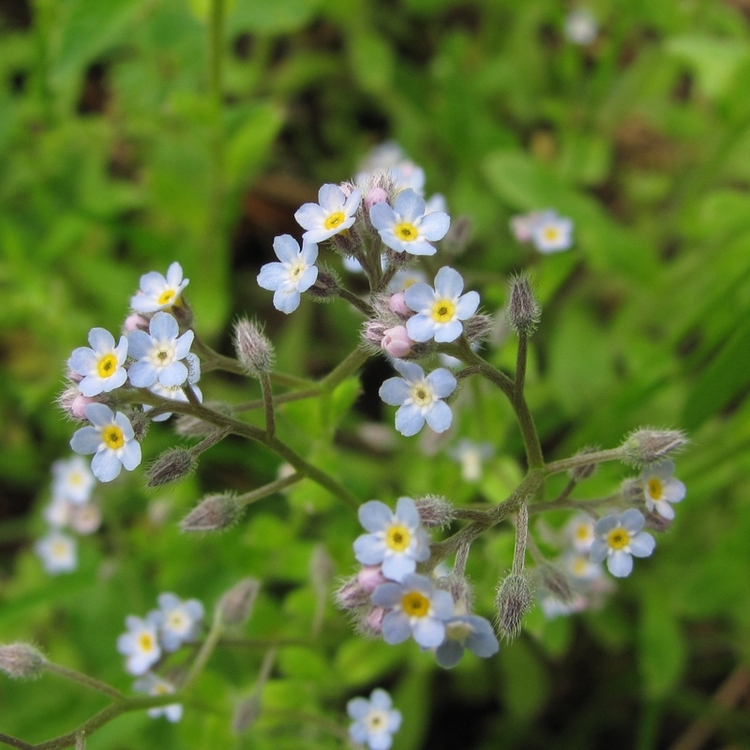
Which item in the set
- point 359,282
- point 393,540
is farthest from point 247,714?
point 359,282

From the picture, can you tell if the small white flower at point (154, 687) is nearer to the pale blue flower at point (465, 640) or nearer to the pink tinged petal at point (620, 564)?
the pale blue flower at point (465, 640)

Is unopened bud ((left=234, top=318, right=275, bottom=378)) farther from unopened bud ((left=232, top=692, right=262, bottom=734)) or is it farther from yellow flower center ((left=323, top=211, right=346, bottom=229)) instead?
unopened bud ((left=232, top=692, right=262, bottom=734))

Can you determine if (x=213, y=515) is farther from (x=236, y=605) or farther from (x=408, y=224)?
(x=408, y=224)

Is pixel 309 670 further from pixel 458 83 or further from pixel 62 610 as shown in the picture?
pixel 458 83

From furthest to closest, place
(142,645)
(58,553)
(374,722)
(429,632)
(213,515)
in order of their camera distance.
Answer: (58,553) < (142,645) < (374,722) < (213,515) < (429,632)

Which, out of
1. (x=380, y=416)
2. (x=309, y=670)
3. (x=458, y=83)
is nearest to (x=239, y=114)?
(x=458, y=83)
